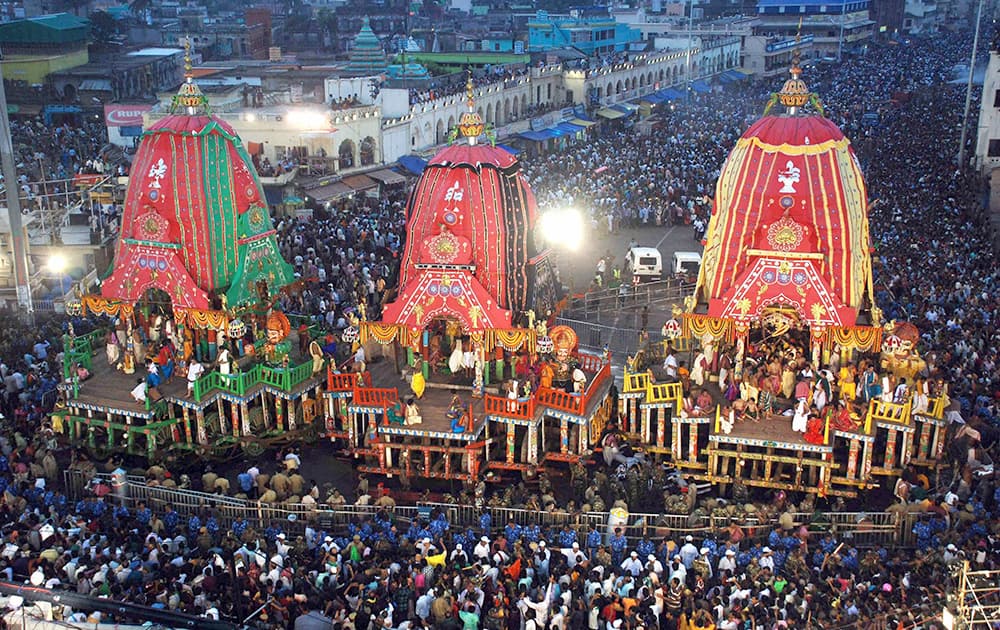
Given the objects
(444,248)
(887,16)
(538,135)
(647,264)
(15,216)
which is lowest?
(647,264)

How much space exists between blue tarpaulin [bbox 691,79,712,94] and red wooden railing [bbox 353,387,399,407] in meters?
61.3

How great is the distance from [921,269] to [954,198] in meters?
11.2

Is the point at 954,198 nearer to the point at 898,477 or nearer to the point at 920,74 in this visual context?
the point at 898,477

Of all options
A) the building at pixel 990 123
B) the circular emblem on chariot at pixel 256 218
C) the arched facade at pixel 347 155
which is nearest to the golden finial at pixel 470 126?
the circular emblem on chariot at pixel 256 218

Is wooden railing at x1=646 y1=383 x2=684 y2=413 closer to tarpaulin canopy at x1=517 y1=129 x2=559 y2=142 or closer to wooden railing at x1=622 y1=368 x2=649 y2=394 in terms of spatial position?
wooden railing at x1=622 y1=368 x2=649 y2=394

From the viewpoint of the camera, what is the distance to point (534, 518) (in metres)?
20.7

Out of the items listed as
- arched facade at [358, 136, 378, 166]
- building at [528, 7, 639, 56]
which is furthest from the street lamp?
building at [528, 7, 639, 56]

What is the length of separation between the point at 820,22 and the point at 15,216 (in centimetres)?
10210

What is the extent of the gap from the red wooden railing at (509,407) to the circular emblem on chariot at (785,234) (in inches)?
237

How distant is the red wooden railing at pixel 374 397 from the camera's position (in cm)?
2283

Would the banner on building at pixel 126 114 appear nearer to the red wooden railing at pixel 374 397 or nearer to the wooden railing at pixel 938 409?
the red wooden railing at pixel 374 397

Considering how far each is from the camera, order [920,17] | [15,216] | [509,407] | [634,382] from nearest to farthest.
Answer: [509,407], [634,382], [15,216], [920,17]

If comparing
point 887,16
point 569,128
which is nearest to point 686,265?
point 569,128

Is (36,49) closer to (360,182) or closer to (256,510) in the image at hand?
(360,182)
